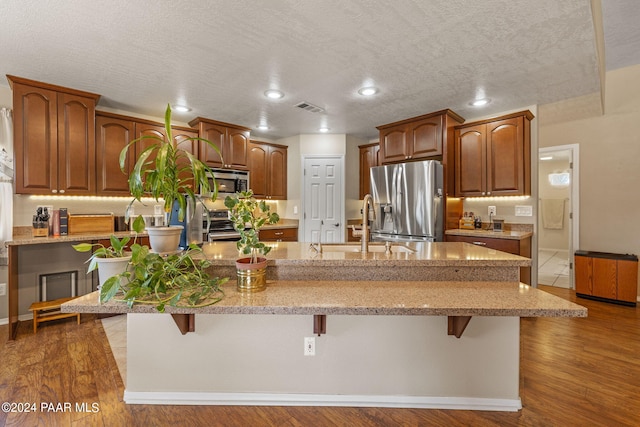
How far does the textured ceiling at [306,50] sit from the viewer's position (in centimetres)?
189

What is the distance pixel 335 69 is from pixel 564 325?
10.7ft

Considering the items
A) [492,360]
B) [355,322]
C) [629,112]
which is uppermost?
[629,112]

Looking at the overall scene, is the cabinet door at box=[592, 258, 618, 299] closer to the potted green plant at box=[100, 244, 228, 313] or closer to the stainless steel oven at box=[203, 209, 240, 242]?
the potted green plant at box=[100, 244, 228, 313]

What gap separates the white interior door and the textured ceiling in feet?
5.05

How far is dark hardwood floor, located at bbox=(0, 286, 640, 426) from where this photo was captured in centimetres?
162

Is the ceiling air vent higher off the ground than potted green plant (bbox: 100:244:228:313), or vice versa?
the ceiling air vent

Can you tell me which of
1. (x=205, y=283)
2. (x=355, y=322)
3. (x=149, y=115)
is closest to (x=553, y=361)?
(x=355, y=322)

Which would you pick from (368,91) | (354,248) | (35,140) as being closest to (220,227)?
(35,140)

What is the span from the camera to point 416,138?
400 centimetres

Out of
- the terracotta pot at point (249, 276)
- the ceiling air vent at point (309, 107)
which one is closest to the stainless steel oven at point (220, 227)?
the ceiling air vent at point (309, 107)

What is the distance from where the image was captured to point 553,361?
88.5 inches

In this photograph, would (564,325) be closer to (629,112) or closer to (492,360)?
(492,360)

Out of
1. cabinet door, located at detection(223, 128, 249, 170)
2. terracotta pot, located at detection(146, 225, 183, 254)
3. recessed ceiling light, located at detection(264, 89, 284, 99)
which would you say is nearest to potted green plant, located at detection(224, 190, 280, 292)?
terracotta pot, located at detection(146, 225, 183, 254)

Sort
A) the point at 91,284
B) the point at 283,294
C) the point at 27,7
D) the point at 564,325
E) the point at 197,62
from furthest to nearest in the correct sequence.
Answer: the point at 91,284
the point at 564,325
the point at 197,62
the point at 27,7
the point at 283,294
